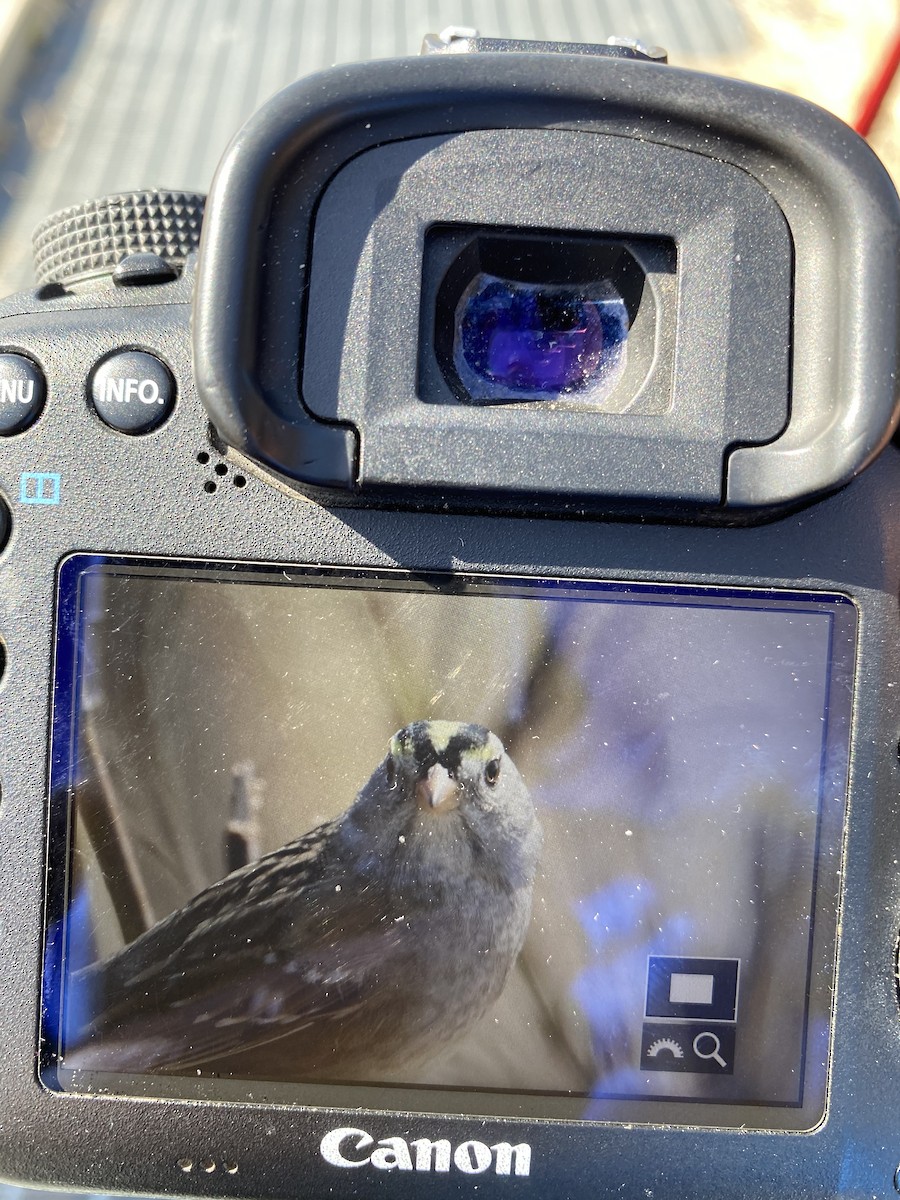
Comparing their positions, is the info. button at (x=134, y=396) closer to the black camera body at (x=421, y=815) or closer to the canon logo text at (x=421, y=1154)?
the black camera body at (x=421, y=815)

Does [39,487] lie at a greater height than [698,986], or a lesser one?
greater

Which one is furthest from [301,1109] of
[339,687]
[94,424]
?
[94,424]

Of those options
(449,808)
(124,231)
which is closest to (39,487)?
(124,231)

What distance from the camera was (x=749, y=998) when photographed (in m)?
0.54

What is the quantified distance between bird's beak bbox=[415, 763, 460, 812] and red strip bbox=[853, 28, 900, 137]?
66 cm

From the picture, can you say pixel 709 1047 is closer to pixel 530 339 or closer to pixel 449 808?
pixel 449 808

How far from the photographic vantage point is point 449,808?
0.54 m

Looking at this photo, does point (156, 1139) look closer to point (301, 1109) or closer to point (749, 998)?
point (301, 1109)

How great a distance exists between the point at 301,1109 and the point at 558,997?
14cm

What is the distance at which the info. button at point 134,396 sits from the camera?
538 millimetres

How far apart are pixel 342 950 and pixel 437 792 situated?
89 mm

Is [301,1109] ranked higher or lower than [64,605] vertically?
lower
